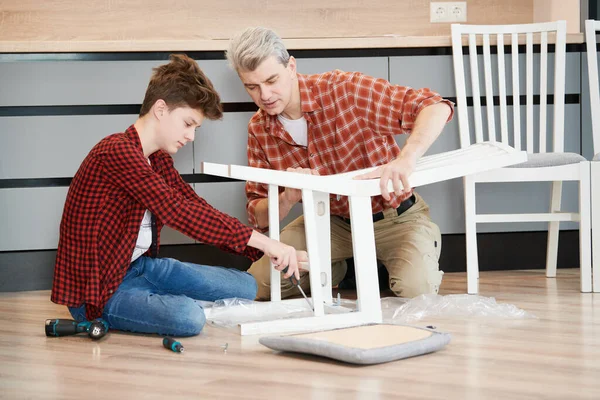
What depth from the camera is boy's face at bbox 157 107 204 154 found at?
78.2 inches

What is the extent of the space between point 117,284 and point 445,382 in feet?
2.90

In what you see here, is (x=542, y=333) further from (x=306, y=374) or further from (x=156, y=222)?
(x=156, y=222)

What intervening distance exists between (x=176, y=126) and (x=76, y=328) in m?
0.55

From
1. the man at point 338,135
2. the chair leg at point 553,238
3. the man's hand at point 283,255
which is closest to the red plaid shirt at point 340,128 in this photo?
the man at point 338,135

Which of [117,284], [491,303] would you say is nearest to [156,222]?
[117,284]

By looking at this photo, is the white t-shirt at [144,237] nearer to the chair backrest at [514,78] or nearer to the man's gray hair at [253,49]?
the man's gray hair at [253,49]

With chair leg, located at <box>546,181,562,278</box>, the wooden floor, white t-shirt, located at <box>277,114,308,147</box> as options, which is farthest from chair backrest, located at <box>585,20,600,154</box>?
white t-shirt, located at <box>277,114,308,147</box>

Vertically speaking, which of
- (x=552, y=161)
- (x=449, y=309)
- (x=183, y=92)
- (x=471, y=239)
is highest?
(x=183, y=92)

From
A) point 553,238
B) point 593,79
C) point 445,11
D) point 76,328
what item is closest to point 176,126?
point 76,328

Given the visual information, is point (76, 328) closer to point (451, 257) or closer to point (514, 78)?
point (451, 257)

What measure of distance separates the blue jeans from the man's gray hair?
0.57m

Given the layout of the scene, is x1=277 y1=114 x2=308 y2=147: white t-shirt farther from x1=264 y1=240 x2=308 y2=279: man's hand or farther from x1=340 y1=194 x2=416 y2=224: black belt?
x1=264 y1=240 x2=308 y2=279: man's hand

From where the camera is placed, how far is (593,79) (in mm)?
2744

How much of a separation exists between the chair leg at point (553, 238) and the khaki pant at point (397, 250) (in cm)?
51
